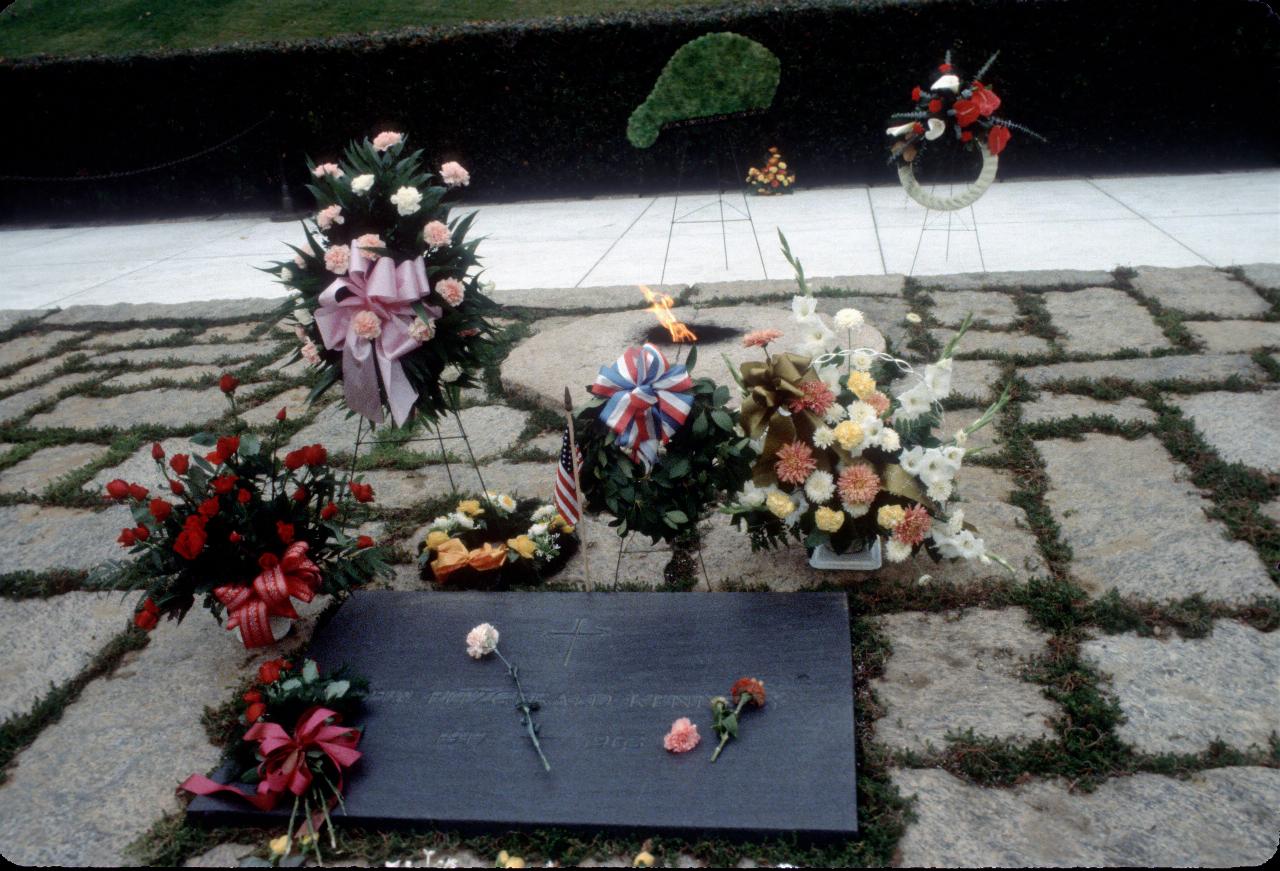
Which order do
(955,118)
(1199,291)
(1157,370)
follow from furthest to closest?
(955,118) → (1199,291) → (1157,370)

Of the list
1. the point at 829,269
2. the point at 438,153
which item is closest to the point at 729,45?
the point at 829,269

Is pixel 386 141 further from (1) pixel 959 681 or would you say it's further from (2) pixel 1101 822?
(2) pixel 1101 822

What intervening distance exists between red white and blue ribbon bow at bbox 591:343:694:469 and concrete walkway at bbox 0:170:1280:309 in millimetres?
3621

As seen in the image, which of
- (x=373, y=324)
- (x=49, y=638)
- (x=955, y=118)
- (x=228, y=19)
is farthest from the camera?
(x=228, y=19)

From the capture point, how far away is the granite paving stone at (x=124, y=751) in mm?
2328

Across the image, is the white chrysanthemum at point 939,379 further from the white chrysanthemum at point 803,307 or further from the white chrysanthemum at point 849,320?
the white chrysanthemum at point 803,307

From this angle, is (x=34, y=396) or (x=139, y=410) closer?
(x=139, y=410)

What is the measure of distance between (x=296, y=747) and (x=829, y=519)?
1490 mm

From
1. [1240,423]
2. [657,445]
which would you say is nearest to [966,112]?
[1240,423]

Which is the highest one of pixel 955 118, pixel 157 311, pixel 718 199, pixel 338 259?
pixel 338 259

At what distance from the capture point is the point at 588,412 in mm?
2973

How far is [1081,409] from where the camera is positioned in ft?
13.6

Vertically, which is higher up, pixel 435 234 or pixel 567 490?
pixel 435 234

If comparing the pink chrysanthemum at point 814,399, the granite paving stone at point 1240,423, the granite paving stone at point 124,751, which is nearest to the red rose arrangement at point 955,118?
the granite paving stone at point 1240,423
